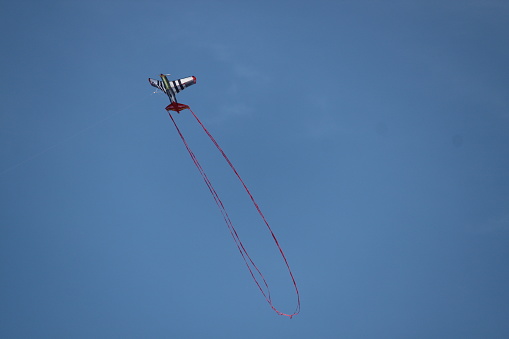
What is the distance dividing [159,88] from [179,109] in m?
2.29

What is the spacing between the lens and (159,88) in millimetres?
29484

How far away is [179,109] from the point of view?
29.5m

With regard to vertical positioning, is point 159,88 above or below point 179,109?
above

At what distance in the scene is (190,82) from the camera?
29.7 m

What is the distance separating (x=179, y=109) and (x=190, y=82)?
235 centimetres

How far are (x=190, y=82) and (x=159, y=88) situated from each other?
2464 millimetres
